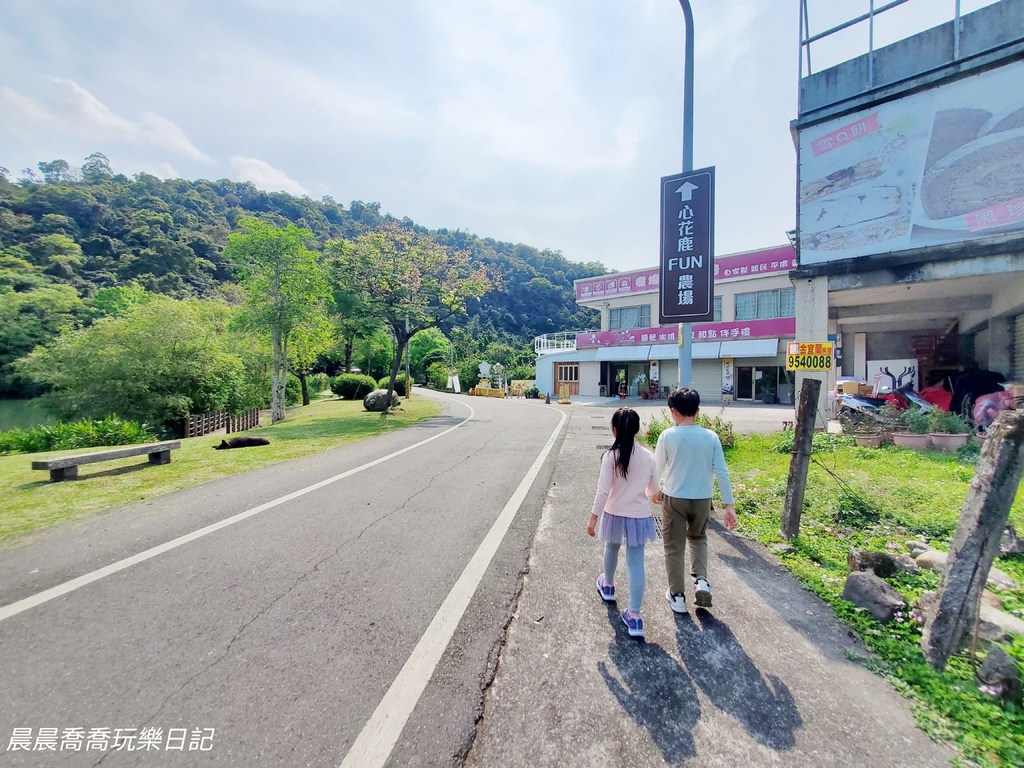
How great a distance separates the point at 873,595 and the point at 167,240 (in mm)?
76146

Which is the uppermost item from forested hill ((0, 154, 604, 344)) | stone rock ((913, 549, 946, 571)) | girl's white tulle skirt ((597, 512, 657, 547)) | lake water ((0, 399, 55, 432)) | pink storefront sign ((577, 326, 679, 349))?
forested hill ((0, 154, 604, 344))

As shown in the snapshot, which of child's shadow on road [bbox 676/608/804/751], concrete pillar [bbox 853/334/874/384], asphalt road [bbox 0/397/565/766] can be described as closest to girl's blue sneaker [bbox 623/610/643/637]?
child's shadow on road [bbox 676/608/804/751]

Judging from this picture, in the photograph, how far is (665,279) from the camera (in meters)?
7.32

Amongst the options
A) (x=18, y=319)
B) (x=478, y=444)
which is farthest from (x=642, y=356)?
(x=18, y=319)

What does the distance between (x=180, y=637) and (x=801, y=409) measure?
5.95 metres

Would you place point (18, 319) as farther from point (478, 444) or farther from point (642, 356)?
point (642, 356)

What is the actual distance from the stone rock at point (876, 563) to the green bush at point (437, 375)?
47938 mm

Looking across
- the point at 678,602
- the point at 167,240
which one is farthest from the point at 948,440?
the point at 167,240

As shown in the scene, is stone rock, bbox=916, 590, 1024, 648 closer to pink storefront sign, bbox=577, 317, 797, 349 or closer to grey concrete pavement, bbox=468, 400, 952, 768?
grey concrete pavement, bbox=468, 400, 952, 768

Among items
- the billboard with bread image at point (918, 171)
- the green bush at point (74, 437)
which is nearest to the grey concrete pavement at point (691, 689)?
the billboard with bread image at point (918, 171)

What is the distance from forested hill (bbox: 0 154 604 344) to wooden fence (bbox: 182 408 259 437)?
13.3 meters

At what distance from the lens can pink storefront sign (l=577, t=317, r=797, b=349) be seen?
24359 mm

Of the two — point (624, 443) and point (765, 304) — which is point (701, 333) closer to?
point (765, 304)

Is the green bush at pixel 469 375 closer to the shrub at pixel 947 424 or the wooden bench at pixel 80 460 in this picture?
the wooden bench at pixel 80 460
